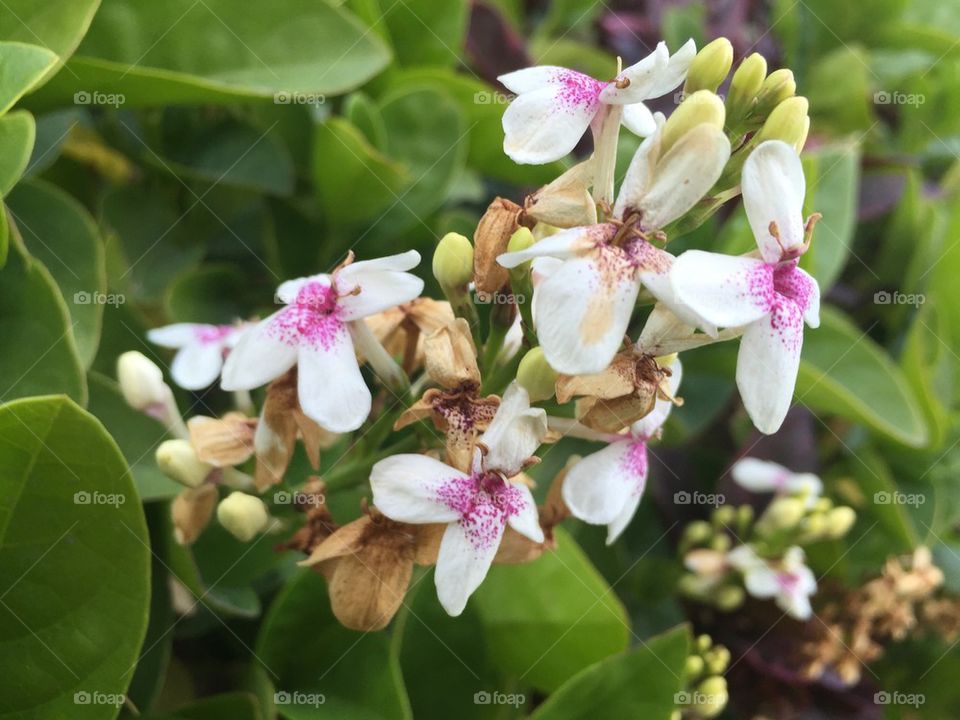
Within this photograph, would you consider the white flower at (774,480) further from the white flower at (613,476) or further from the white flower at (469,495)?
the white flower at (469,495)

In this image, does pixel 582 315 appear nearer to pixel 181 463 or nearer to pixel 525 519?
pixel 525 519

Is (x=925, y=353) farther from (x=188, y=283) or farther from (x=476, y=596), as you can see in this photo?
(x=188, y=283)

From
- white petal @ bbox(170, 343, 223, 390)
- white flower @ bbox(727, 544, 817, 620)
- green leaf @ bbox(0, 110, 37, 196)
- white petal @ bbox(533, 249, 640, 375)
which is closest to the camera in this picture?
white petal @ bbox(533, 249, 640, 375)

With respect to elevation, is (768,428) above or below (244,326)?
above

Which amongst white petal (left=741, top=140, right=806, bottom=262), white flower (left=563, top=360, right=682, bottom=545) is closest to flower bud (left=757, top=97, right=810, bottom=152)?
white petal (left=741, top=140, right=806, bottom=262)

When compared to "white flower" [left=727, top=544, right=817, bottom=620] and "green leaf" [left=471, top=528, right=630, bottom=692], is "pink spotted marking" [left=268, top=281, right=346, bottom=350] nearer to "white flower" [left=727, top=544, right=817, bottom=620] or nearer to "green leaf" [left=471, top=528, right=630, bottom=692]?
"green leaf" [left=471, top=528, right=630, bottom=692]

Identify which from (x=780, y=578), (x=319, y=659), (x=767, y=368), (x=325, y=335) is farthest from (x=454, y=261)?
(x=780, y=578)

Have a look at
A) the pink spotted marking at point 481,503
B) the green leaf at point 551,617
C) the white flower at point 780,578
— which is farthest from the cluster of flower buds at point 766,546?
the pink spotted marking at point 481,503

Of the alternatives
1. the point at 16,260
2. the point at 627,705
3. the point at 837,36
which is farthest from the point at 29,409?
the point at 837,36
